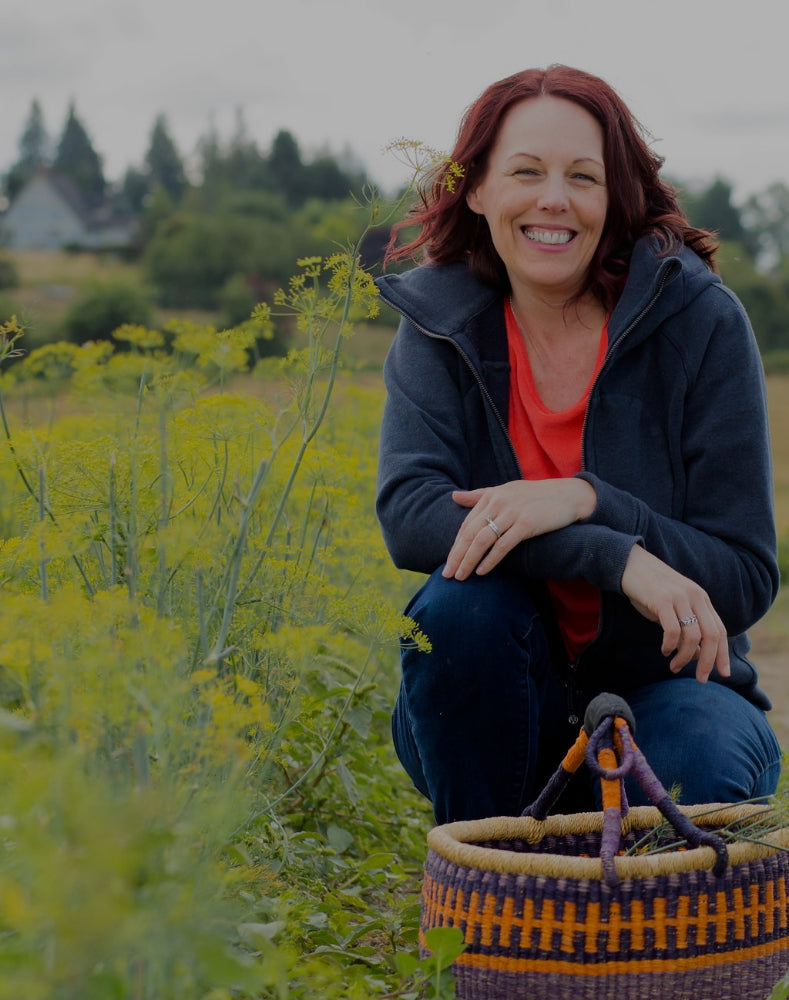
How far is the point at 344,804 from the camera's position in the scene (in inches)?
101

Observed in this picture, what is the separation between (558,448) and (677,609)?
0.44 m

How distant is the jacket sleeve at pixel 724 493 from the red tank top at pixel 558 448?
0.58ft

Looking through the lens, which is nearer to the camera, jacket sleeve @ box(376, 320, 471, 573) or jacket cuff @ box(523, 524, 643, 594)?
jacket cuff @ box(523, 524, 643, 594)

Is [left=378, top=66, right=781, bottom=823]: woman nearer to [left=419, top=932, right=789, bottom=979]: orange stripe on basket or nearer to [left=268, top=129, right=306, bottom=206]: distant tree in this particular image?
[left=419, top=932, right=789, bottom=979]: orange stripe on basket

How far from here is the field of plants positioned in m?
0.94

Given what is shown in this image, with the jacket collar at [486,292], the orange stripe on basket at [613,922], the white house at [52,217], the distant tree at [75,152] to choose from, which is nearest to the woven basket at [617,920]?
the orange stripe on basket at [613,922]

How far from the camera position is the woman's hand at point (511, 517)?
1.99 metres

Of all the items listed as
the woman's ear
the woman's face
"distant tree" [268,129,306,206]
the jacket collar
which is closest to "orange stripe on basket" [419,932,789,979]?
the jacket collar

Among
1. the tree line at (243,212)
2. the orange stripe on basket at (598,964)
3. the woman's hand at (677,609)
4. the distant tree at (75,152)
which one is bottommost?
the orange stripe on basket at (598,964)

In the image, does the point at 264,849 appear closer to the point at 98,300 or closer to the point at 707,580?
the point at 707,580

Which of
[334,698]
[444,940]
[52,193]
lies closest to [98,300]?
[334,698]

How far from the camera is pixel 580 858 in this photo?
1489mm

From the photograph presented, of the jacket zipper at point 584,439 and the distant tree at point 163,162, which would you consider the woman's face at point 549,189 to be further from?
the distant tree at point 163,162

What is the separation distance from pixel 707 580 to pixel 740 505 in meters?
0.16
